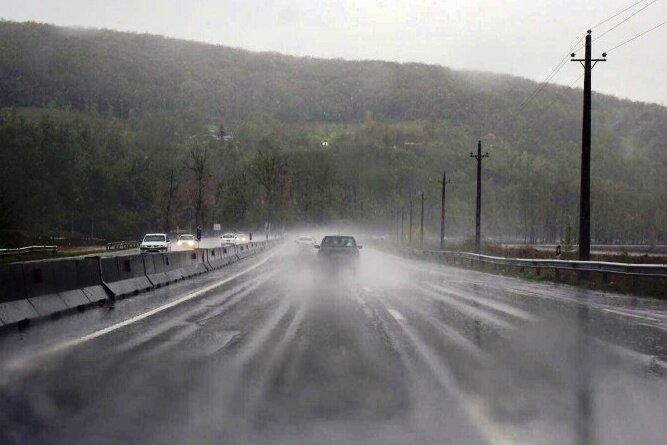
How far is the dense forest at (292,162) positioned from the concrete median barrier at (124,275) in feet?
327

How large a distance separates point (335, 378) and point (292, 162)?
153 m

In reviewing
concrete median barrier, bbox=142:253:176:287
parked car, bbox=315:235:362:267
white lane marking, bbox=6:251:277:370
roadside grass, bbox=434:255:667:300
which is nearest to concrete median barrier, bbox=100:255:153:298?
concrete median barrier, bbox=142:253:176:287

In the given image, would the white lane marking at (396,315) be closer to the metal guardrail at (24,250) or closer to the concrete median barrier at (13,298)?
the concrete median barrier at (13,298)

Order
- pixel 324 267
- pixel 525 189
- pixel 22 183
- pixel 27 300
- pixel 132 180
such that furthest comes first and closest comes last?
1. pixel 525 189
2. pixel 132 180
3. pixel 22 183
4. pixel 324 267
5. pixel 27 300

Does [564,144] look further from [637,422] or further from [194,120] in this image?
[637,422]

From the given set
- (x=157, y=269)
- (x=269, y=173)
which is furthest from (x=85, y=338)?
(x=269, y=173)

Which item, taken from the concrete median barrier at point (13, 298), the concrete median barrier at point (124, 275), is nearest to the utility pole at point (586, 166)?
the concrete median barrier at point (124, 275)

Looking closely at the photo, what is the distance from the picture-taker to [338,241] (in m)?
33.5

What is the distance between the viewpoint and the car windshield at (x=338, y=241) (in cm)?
3309

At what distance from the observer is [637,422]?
6.11 metres

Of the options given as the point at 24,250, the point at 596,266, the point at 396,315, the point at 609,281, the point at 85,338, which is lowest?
the point at 85,338

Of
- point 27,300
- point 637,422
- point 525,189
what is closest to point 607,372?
point 637,422

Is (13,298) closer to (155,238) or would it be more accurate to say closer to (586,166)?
(586,166)

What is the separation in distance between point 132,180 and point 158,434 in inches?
5426
